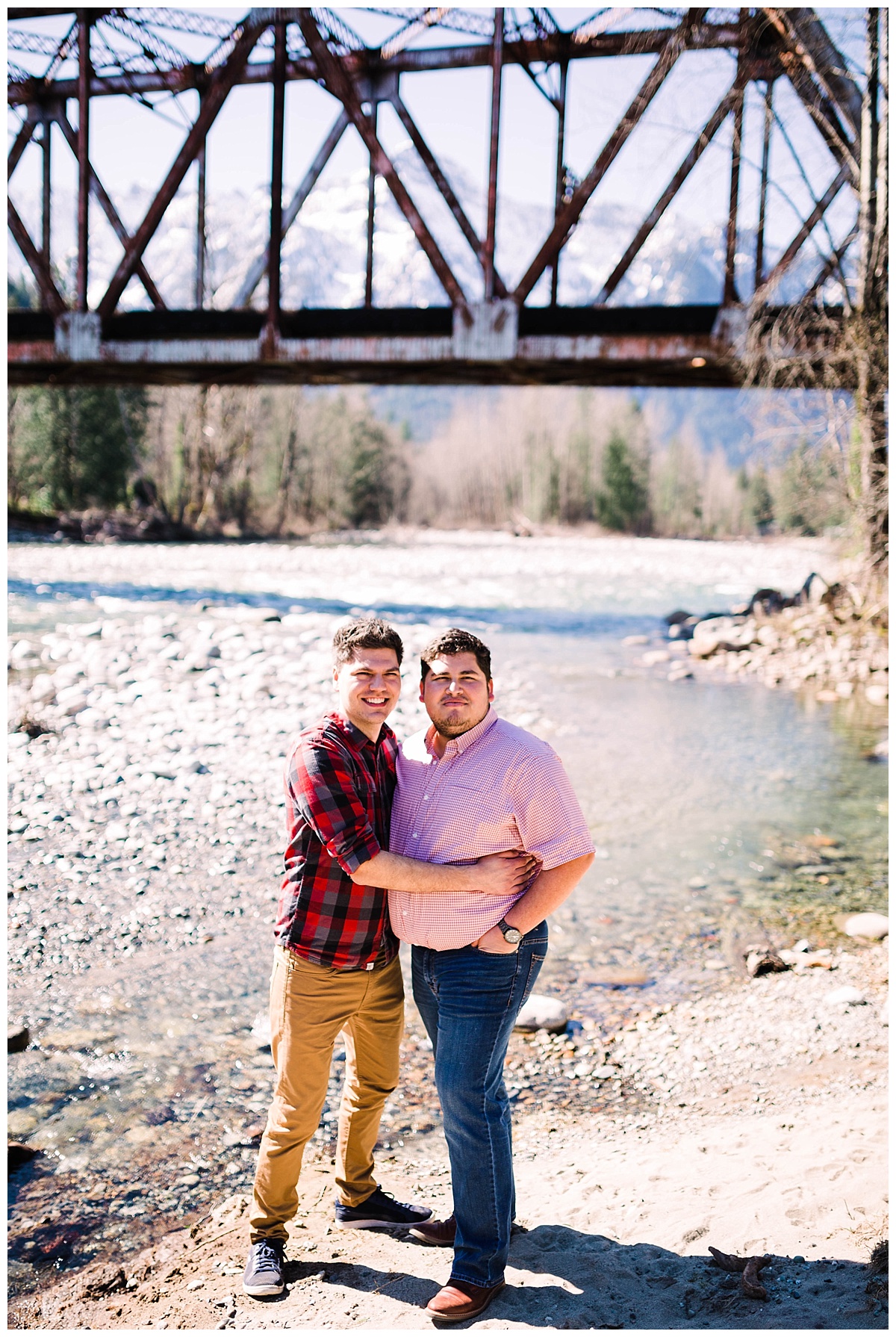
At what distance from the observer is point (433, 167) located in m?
13.4

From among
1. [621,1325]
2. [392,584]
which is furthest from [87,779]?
[392,584]

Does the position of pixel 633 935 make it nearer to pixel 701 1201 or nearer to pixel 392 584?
pixel 701 1201

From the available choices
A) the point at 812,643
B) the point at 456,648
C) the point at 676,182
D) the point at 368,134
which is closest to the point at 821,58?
the point at 676,182

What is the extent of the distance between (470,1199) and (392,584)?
76.5 ft

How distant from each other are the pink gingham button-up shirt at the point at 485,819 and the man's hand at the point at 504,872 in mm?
26

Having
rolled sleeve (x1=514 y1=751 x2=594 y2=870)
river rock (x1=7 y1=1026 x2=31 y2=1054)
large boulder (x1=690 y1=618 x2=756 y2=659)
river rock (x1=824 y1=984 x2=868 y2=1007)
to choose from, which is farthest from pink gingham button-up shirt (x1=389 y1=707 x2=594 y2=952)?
large boulder (x1=690 y1=618 x2=756 y2=659)

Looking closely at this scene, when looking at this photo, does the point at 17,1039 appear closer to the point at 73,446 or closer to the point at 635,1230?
the point at 635,1230

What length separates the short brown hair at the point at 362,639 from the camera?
3102 mm

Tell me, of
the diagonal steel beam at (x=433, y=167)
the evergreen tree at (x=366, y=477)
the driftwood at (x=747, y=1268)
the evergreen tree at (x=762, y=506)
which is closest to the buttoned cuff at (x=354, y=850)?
the driftwood at (x=747, y=1268)

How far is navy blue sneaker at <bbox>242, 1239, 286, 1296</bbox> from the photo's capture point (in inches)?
119

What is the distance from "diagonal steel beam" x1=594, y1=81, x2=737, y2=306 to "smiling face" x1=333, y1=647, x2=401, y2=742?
10840 millimetres

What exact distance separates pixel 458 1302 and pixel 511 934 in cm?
101

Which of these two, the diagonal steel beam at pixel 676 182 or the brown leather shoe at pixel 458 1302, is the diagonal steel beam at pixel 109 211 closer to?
the diagonal steel beam at pixel 676 182

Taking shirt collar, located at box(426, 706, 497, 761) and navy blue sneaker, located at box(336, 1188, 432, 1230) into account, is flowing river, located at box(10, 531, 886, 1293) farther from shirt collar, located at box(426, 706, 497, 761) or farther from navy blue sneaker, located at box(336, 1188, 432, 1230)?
shirt collar, located at box(426, 706, 497, 761)
